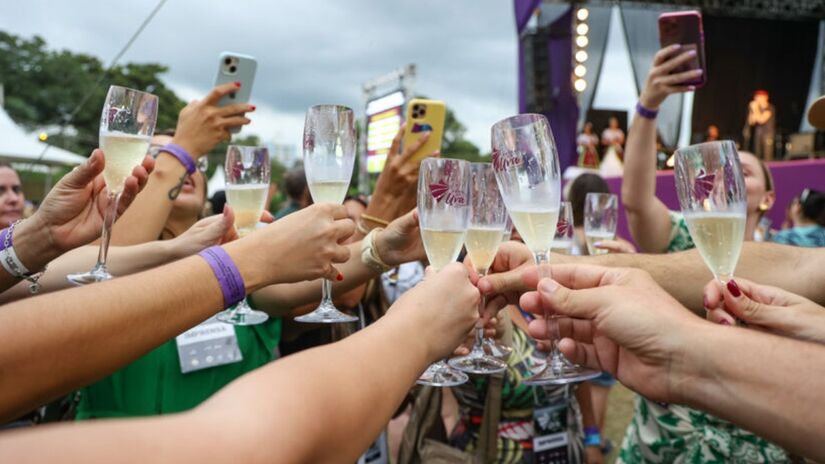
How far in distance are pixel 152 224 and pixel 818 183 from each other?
25.7 ft

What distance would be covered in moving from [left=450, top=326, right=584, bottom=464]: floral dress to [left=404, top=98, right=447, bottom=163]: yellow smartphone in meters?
1.02

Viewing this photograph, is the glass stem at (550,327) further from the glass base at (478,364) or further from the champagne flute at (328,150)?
the champagne flute at (328,150)

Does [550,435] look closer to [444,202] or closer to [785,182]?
[444,202]

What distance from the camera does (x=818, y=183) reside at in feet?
23.4

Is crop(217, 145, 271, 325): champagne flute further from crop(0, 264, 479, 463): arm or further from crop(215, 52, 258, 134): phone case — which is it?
crop(0, 264, 479, 463): arm

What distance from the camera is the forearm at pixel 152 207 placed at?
2.41 metres

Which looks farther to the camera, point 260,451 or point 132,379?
point 132,379

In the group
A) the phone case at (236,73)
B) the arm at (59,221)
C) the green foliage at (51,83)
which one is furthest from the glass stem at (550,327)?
the green foliage at (51,83)

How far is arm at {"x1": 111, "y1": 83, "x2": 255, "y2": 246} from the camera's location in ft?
7.36

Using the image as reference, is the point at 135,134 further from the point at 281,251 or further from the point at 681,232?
the point at 681,232

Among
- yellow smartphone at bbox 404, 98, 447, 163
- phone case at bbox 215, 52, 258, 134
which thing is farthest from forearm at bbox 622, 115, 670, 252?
phone case at bbox 215, 52, 258, 134

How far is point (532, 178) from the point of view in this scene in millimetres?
1394

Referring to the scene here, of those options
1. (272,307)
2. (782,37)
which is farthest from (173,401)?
(782,37)

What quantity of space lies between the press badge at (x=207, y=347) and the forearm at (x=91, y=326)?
110 centimetres
